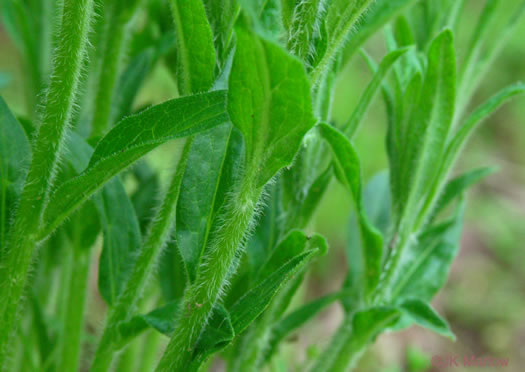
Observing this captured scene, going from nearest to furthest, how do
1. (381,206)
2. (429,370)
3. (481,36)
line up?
(481,36) → (381,206) → (429,370)

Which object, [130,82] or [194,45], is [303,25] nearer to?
[194,45]

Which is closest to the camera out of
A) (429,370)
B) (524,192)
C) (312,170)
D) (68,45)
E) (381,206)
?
(68,45)

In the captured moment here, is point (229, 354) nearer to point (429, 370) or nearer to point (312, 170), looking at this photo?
point (312, 170)

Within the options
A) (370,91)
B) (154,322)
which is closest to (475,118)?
(370,91)

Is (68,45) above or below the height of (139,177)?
above

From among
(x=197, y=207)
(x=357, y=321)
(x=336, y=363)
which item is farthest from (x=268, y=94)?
(x=336, y=363)

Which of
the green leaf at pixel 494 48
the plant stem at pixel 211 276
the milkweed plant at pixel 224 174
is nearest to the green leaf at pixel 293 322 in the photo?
the milkweed plant at pixel 224 174

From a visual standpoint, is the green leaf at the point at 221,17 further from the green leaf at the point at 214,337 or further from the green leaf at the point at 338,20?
the green leaf at the point at 214,337
